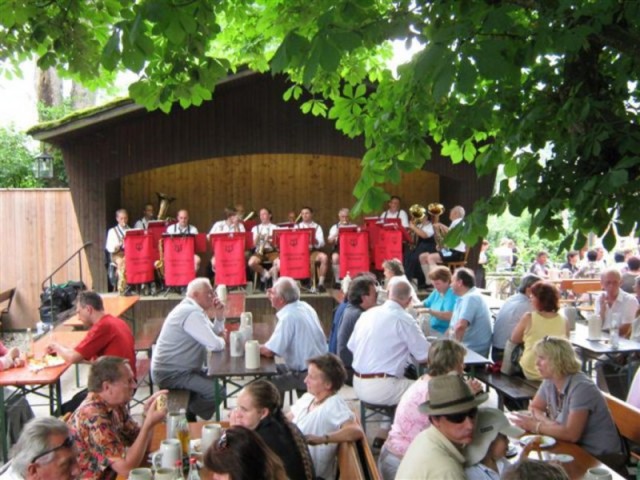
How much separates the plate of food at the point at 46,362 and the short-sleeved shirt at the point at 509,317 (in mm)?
4168

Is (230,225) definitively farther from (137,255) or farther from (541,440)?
(541,440)

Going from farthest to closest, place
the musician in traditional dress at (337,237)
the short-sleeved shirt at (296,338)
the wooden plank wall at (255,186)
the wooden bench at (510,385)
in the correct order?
the wooden plank wall at (255,186) → the musician in traditional dress at (337,237) → the short-sleeved shirt at (296,338) → the wooden bench at (510,385)

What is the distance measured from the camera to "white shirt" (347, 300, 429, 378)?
20.9 ft

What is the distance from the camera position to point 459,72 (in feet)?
8.47

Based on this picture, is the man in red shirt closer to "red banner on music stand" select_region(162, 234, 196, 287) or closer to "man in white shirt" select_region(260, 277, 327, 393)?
"man in white shirt" select_region(260, 277, 327, 393)

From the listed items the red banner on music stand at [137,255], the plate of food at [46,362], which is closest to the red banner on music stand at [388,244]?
the red banner on music stand at [137,255]

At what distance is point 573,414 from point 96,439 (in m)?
2.84

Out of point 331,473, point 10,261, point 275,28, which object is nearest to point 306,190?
point 10,261

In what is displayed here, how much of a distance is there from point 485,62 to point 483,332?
505 centimetres

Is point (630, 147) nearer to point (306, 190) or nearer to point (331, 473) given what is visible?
point (331, 473)

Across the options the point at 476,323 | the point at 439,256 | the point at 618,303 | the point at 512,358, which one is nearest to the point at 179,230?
the point at 439,256

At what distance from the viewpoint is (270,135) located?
14047 mm

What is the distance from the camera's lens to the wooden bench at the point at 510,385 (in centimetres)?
614

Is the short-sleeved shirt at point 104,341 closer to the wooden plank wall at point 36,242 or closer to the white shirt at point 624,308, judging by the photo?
the white shirt at point 624,308
